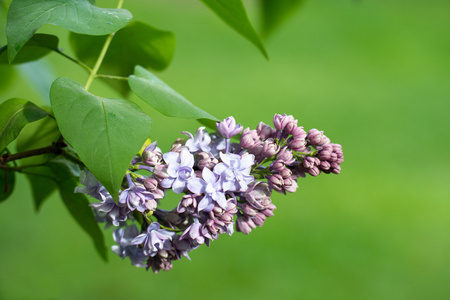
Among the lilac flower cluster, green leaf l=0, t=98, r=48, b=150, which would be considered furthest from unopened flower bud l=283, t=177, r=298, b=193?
green leaf l=0, t=98, r=48, b=150

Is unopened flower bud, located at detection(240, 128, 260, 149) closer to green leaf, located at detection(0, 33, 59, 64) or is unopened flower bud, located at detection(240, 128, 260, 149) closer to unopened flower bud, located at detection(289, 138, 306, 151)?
unopened flower bud, located at detection(289, 138, 306, 151)

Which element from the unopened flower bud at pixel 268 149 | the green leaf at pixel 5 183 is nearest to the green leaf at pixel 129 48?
the green leaf at pixel 5 183

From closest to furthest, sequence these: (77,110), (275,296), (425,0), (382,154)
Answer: (77,110), (275,296), (382,154), (425,0)

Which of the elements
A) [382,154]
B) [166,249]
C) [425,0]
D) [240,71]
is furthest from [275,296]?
[425,0]

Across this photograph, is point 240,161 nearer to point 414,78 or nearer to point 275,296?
point 275,296

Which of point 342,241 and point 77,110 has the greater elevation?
point 77,110

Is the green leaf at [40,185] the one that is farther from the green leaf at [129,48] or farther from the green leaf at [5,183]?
the green leaf at [129,48]

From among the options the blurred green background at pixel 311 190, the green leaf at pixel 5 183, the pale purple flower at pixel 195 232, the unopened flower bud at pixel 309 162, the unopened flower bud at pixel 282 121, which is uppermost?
the unopened flower bud at pixel 282 121

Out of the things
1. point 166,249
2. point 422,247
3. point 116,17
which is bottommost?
point 422,247
